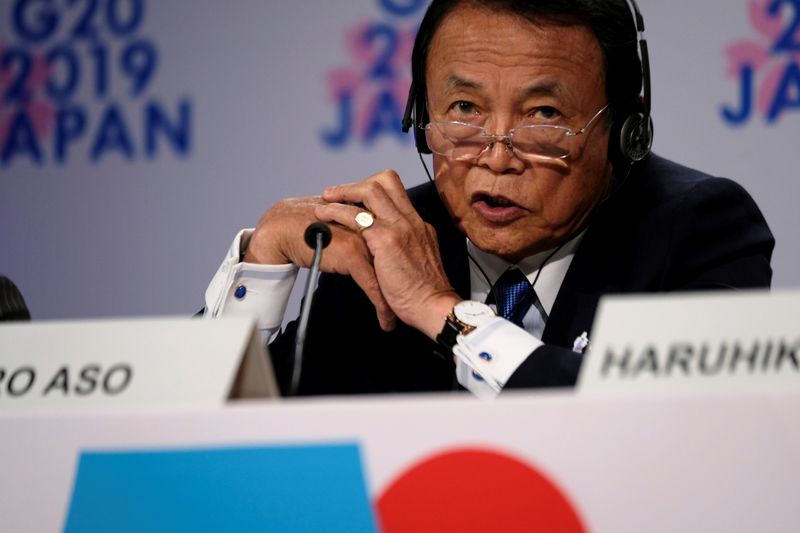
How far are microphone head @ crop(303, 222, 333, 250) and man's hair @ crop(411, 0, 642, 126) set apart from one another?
1.17ft

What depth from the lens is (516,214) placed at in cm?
151

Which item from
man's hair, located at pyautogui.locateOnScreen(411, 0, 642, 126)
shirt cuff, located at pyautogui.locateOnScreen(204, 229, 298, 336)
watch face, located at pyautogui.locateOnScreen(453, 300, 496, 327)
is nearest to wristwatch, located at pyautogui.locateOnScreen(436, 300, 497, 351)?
watch face, located at pyautogui.locateOnScreen(453, 300, 496, 327)

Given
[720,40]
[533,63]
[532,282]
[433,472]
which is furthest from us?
[720,40]

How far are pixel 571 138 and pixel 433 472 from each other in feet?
3.15

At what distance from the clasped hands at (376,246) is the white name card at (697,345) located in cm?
76

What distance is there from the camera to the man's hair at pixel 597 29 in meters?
1.50

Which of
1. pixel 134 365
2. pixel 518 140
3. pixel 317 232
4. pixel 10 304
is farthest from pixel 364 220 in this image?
pixel 134 365

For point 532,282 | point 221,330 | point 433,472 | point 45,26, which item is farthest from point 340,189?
point 45,26

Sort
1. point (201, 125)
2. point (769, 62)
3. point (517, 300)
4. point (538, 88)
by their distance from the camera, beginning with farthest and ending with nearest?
1. point (201, 125)
2. point (769, 62)
3. point (517, 300)
4. point (538, 88)

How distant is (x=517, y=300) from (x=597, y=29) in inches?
17.4

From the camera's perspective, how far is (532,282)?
1613mm

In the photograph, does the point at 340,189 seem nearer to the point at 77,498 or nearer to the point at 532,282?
the point at 532,282

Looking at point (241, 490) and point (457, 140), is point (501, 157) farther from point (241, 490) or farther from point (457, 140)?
point (241, 490)

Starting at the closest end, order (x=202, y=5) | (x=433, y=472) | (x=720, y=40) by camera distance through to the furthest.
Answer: (x=433, y=472), (x=720, y=40), (x=202, y=5)
